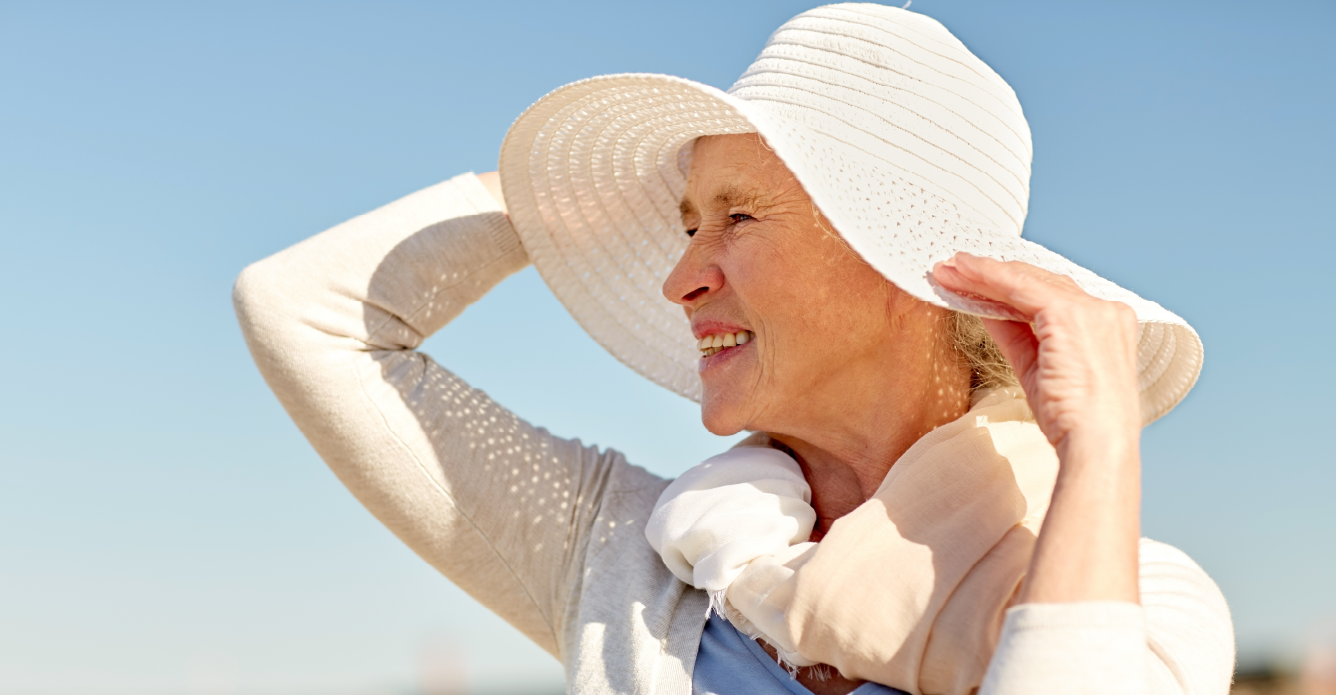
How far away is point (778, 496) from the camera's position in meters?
2.08

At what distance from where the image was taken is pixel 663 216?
2.75 meters

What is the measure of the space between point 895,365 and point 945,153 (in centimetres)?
46

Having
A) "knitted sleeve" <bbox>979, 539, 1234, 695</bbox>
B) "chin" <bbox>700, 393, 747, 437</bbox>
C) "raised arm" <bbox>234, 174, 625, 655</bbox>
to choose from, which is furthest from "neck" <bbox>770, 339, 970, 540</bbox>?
"knitted sleeve" <bbox>979, 539, 1234, 695</bbox>

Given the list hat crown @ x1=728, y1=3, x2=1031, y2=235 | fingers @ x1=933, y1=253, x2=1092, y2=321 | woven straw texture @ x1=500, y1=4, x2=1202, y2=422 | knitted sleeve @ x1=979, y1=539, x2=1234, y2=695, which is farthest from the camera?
hat crown @ x1=728, y1=3, x2=1031, y2=235

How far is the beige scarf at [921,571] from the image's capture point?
162 cm

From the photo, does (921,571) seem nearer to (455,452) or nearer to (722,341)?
(722,341)

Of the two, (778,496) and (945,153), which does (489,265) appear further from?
(945,153)

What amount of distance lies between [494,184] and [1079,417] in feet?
5.61

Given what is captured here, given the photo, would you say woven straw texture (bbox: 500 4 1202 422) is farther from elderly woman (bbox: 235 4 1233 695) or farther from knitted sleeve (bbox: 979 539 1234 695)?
knitted sleeve (bbox: 979 539 1234 695)

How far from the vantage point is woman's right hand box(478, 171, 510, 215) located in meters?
2.67

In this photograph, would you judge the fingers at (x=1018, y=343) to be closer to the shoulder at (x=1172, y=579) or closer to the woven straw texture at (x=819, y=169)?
the woven straw texture at (x=819, y=169)

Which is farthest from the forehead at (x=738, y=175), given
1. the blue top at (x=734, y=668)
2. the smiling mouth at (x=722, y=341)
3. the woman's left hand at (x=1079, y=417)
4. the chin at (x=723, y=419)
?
the blue top at (x=734, y=668)

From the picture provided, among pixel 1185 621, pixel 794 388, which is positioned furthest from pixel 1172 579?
pixel 794 388

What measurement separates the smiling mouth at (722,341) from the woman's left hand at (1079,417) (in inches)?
23.8
